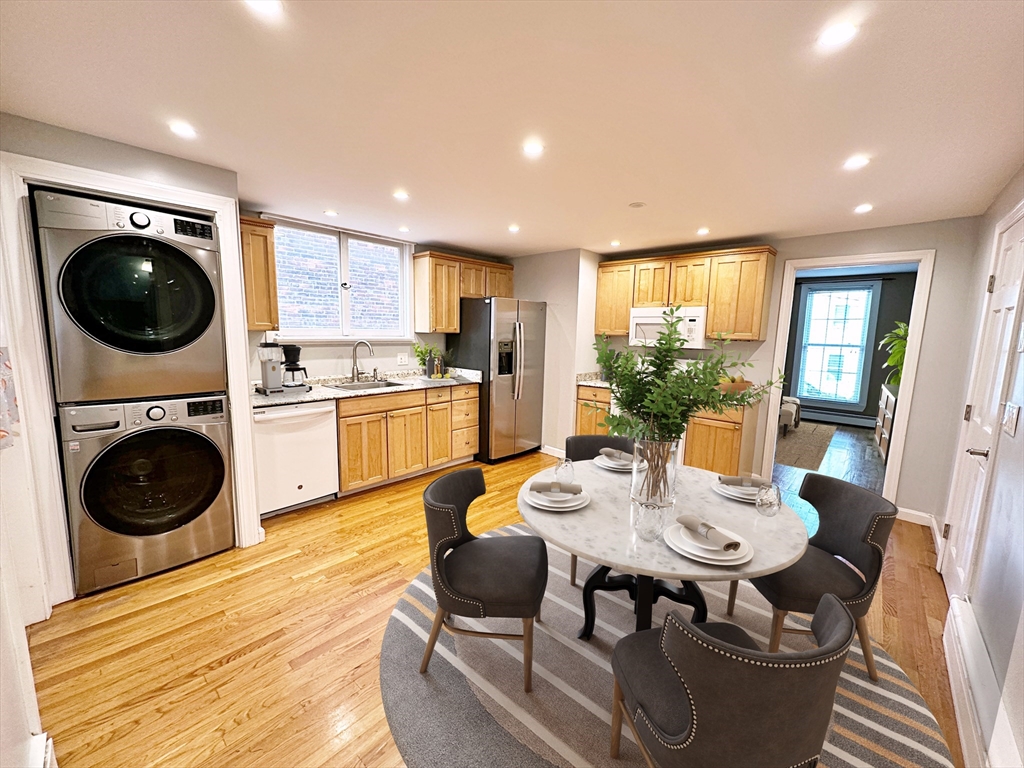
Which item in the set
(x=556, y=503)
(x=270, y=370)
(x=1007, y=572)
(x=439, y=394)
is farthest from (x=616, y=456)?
(x=270, y=370)

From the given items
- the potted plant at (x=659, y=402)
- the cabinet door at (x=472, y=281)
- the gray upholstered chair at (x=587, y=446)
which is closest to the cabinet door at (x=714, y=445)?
the gray upholstered chair at (x=587, y=446)

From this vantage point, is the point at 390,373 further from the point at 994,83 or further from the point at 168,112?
the point at 994,83

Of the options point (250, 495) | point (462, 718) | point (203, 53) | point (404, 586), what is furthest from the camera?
point (250, 495)

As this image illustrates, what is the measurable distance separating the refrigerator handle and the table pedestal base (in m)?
2.73

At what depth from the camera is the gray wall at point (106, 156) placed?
196 centimetres

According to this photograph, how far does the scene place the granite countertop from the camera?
10.4ft

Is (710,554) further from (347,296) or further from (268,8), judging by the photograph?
(347,296)

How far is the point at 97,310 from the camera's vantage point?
218cm

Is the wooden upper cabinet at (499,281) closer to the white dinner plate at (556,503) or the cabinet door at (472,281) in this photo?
the cabinet door at (472,281)

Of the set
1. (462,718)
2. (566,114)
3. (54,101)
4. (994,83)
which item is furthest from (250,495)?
(994,83)

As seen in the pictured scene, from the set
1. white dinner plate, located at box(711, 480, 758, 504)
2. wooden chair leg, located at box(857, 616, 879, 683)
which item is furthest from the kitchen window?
wooden chair leg, located at box(857, 616, 879, 683)

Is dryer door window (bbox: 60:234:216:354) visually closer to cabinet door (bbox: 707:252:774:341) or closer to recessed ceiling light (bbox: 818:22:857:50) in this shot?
recessed ceiling light (bbox: 818:22:857:50)

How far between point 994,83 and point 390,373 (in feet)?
14.9

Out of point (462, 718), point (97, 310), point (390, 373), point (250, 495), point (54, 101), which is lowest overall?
point (462, 718)
